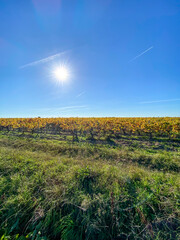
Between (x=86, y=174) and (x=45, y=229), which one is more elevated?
(x=86, y=174)

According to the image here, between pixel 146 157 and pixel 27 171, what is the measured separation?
6.58 metres

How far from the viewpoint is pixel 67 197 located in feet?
8.93

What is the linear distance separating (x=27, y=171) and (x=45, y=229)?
2.49 meters

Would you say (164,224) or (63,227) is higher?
(164,224)

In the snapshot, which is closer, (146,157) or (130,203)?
(130,203)

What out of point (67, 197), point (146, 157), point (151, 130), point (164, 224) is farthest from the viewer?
point (151, 130)

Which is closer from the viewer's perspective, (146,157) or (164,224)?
(164,224)

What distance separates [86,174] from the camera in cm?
351

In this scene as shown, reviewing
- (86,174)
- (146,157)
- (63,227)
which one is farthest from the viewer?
(146,157)

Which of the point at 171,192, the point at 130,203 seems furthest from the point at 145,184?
the point at 130,203

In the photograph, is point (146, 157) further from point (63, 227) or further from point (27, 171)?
point (27, 171)

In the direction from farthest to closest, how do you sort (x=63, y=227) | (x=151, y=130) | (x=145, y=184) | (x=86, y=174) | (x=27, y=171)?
(x=151, y=130), (x=27, y=171), (x=86, y=174), (x=145, y=184), (x=63, y=227)

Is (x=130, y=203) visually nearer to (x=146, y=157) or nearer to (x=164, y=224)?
(x=164, y=224)

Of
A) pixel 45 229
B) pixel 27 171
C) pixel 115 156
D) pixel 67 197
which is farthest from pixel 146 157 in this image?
pixel 27 171
